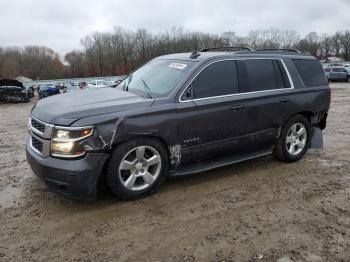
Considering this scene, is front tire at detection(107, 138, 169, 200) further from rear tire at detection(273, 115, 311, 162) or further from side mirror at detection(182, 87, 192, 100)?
rear tire at detection(273, 115, 311, 162)

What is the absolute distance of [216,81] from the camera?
16.6 ft

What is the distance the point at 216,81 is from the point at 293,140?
1.90m

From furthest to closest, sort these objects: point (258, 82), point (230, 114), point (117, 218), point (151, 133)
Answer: point (258, 82) < point (230, 114) < point (151, 133) < point (117, 218)

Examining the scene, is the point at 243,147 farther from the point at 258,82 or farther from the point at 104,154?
the point at 104,154

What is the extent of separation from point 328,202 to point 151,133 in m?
2.34

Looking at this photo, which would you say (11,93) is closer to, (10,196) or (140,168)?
(10,196)

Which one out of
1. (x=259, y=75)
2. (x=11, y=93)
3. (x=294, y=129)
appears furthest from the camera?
(x=11, y=93)

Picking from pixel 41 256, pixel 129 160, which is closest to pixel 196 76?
pixel 129 160

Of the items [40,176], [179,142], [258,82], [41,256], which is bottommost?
[41,256]

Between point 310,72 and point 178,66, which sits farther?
point 310,72

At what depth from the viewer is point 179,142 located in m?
4.65

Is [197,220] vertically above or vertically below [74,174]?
below

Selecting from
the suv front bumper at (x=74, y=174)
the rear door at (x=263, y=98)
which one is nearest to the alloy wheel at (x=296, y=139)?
the rear door at (x=263, y=98)

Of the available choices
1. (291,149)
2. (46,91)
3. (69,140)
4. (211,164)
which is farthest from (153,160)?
(46,91)
